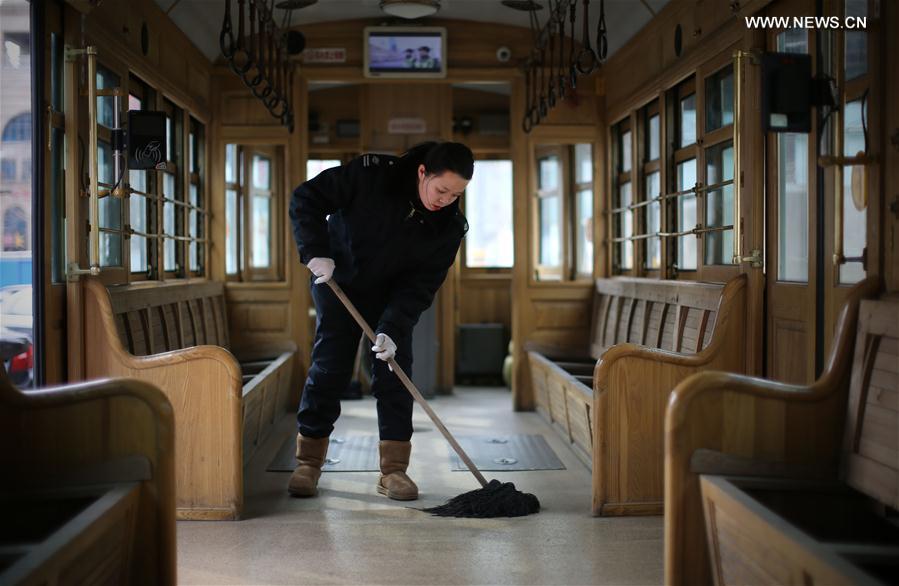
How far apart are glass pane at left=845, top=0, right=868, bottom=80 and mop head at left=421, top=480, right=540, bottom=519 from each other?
6.68 ft

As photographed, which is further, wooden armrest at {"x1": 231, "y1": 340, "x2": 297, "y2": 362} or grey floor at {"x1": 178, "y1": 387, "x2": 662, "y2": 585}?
wooden armrest at {"x1": 231, "y1": 340, "x2": 297, "y2": 362}

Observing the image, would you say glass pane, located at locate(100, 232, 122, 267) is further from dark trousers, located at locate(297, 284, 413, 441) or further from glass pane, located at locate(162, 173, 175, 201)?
dark trousers, located at locate(297, 284, 413, 441)

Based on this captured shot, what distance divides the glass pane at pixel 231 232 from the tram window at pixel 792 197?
13.7ft

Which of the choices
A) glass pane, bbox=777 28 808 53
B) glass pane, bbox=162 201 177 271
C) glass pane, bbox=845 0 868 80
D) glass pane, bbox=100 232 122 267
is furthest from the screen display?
glass pane, bbox=845 0 868 80

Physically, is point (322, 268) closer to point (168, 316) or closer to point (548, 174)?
point (168, 316)

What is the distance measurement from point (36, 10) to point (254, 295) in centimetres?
338

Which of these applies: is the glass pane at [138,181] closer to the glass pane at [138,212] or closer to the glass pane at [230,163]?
the glass pane at [138,212]

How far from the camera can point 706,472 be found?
2379 millimetres

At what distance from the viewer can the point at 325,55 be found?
684 cm

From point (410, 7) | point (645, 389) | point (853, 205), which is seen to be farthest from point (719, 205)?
point (410, 7)

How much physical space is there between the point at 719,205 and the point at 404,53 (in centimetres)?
294

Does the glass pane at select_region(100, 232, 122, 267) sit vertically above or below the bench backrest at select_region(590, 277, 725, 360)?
above

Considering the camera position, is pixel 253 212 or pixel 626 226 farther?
pixel 253 212

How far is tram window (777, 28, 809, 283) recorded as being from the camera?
12.2 ft
